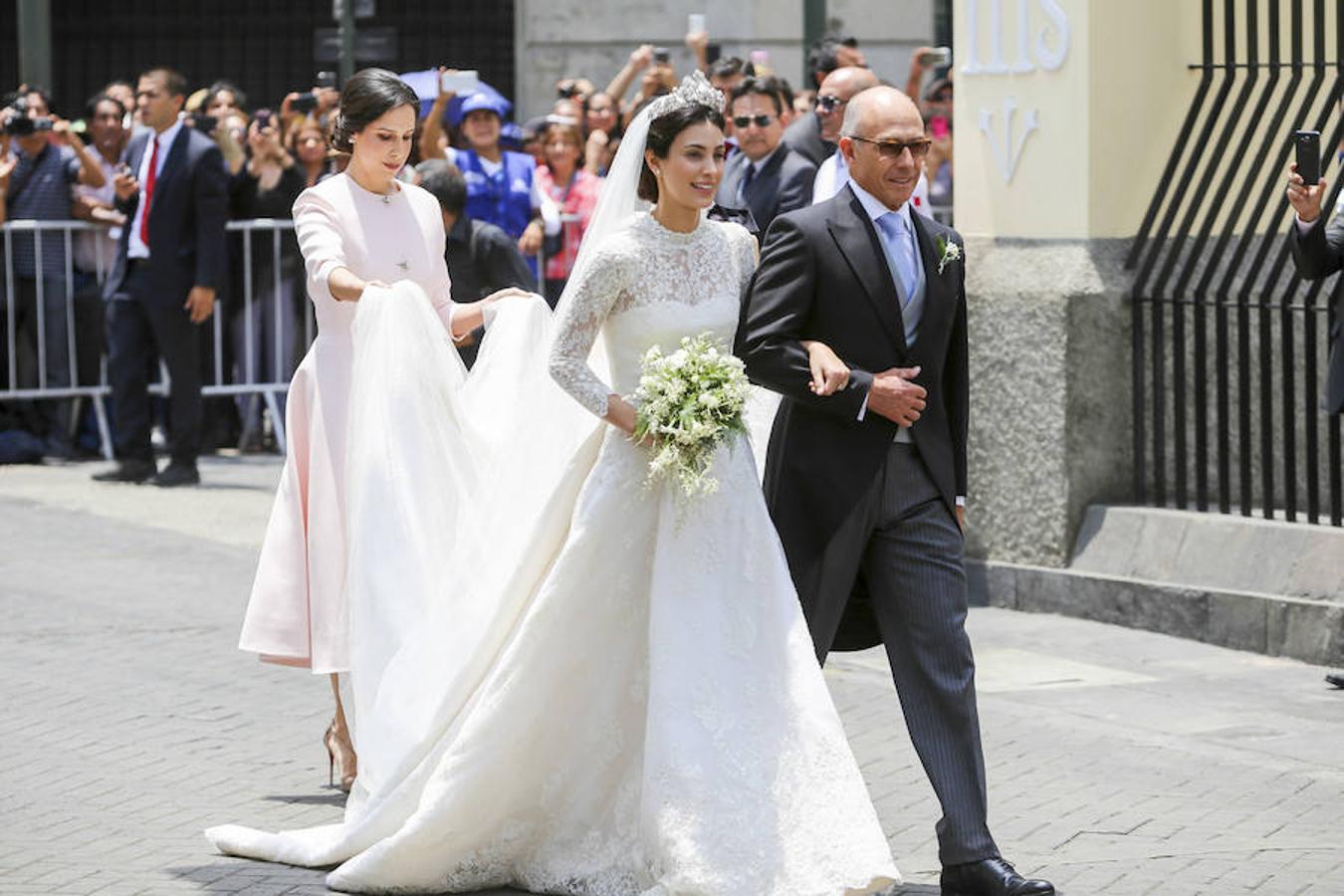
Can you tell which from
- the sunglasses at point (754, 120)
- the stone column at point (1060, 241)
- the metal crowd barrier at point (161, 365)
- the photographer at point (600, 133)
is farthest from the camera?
the photographer at point (600, 133)

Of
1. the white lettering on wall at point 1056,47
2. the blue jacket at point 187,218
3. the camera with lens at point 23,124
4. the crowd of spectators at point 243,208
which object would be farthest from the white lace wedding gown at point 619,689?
the camera with lens at point 23,124

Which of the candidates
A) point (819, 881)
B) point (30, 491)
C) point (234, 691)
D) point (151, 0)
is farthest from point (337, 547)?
point (151, 0)

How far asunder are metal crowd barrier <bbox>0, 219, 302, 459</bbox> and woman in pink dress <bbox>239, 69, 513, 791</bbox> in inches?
306

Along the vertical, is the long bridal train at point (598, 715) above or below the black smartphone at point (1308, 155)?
below

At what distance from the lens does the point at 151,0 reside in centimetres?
2588

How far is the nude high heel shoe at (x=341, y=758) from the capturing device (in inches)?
300

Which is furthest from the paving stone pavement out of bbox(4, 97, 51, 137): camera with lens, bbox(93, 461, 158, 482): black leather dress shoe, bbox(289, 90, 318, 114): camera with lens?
bbox(289, 90, 318, 114): camera with lens

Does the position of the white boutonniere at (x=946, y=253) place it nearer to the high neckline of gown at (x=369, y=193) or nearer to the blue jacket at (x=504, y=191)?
the high neckline of gown at (x=369, y=193)

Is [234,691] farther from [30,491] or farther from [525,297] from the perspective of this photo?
[30,491]

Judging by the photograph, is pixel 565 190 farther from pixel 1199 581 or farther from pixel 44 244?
pixel 1199 581

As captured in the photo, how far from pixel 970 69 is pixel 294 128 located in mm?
6518

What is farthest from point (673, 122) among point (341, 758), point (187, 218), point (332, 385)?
point (187, 218)

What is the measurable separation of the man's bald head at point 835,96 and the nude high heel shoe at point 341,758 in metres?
4.14

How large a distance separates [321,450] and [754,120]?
13.3 feet
